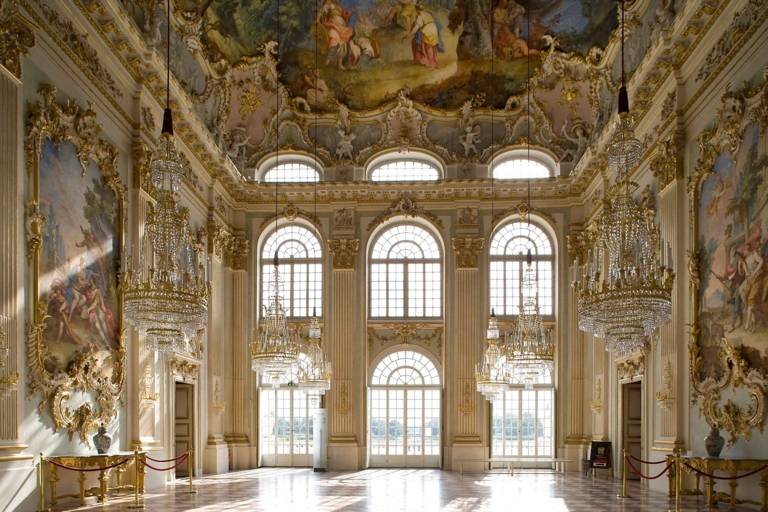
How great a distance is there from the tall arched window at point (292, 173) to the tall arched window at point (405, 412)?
5856 mm

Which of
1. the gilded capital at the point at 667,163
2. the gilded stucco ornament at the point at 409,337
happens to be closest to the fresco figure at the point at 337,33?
the gilded stucco ornament at the point at 409,337

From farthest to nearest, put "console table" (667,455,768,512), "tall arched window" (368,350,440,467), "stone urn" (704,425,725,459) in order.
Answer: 1. "tall arched window" (368,350,440,467)
2. "stone urn" (704,425,725,459)
3. "console table" (667,455,768,512)

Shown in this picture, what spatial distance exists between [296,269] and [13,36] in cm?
1464

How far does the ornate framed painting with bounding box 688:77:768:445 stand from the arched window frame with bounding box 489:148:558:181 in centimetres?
1029

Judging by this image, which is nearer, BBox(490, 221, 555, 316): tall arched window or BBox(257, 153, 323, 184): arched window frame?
BBox(490, 221, 555, 316): tall arched window

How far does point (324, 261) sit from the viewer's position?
2702cm

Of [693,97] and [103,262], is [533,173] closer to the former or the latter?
[693,97]

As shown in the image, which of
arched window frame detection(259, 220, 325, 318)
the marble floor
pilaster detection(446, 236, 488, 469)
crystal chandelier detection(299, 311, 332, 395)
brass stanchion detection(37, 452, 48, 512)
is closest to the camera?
brass stanchion detection(37, 452, 48, 512)

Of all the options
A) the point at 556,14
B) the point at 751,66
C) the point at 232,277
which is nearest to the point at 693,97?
the point at 751,66

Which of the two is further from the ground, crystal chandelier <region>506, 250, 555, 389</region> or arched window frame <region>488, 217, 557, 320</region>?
arched window frame <region>488, 217, 557, 320</region>

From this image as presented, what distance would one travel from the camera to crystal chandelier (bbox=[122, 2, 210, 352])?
12.7 m

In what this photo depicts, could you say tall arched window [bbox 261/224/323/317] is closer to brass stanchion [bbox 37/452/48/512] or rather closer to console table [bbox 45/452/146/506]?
console table [bbox 45/452/146/506]

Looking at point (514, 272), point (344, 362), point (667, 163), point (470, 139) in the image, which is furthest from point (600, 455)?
point (470, 139)

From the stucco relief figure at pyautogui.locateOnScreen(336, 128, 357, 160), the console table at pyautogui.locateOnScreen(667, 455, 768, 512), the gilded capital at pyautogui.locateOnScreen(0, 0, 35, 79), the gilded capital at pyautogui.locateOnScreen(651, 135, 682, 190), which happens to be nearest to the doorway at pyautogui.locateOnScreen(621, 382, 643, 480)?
the gilded capital at pyautogui.locateOnScreen(651, 135, 682, 190)
